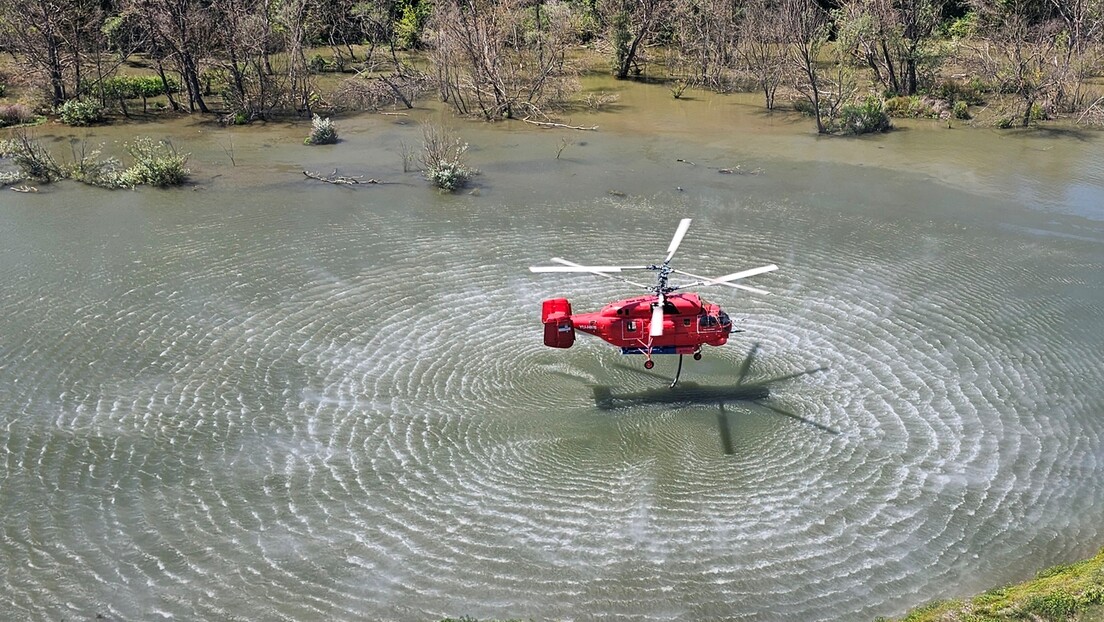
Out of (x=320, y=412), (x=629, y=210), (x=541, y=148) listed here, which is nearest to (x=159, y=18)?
(x=541, y=148)

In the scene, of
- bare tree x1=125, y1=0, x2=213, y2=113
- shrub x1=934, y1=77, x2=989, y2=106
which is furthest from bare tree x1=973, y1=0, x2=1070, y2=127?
bare tree x1=125, y1=0, x2=213, y2=113

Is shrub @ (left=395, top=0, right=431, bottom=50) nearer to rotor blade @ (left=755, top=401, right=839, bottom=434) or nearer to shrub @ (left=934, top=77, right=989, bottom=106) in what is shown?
shrub @ (left=934, top=77, right=989, bottom=106)

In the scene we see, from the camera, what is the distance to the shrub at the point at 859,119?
42312mm

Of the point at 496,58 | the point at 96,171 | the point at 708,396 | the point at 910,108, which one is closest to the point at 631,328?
the point at 708,396

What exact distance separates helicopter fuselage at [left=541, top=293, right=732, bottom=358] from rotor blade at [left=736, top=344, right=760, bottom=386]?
2226mm

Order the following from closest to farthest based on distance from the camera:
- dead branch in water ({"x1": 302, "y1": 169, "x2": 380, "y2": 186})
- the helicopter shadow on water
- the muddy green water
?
the muddy green water, the helicopter shadow on water, dead branch in water ({"x1": 302, "y1": 169, "x2": 380, "y2": 186})

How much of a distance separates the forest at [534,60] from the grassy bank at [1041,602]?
3034 centimetres

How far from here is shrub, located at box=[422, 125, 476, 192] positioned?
33.8 m

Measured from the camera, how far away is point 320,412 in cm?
2039

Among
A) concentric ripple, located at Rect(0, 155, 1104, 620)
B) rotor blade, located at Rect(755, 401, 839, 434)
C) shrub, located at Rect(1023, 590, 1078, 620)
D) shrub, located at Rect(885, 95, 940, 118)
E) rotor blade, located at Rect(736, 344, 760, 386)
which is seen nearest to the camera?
shrub, located at Rect(1023, 590, 1078, 620)

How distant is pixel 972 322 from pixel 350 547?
18259mm

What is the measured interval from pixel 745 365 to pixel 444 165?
1642cm

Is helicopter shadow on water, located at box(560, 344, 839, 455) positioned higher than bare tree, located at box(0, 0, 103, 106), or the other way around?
bare tree, located at box(0, 0, 103, 106)

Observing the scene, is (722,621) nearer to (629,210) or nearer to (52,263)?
(629,210)
